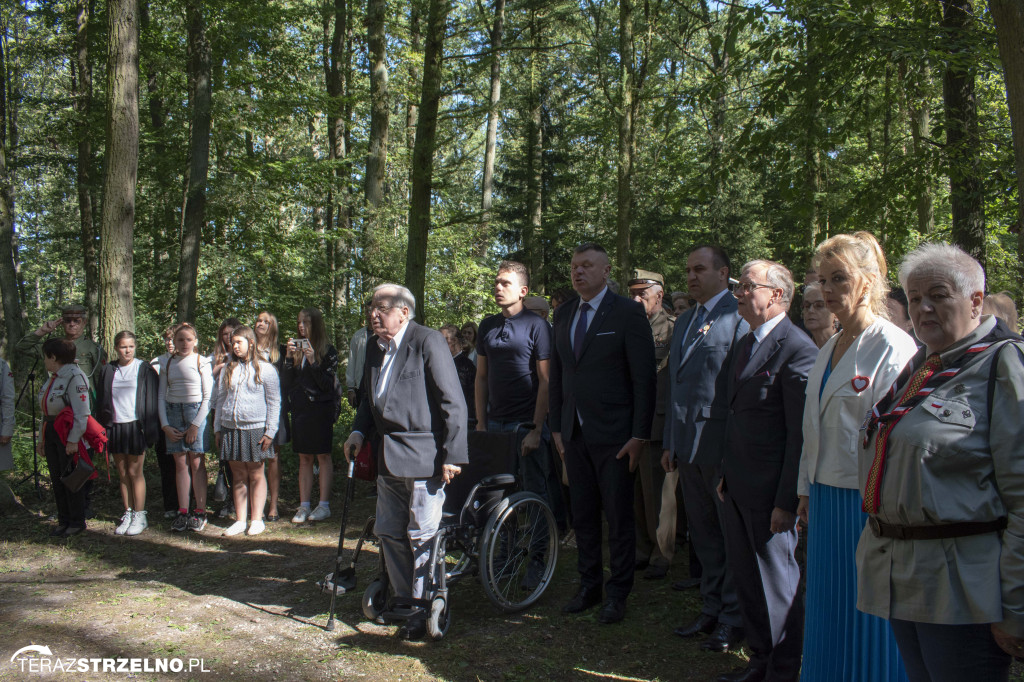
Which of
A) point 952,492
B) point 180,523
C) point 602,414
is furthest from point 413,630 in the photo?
point 180,523

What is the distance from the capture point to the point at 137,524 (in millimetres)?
7227

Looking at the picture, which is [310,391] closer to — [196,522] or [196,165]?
[196,522]

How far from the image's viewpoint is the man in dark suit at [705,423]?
13.8 feet

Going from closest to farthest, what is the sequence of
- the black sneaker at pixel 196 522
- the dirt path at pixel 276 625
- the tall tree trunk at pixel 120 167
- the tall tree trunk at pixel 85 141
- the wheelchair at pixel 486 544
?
the dirt path at pixel 276 625 < the wheelchair at pixel 486 544 < the black sneaker at pixel 196 522 < the tall tree trunk at pixel 120 167 < the tall tree trunk at pixel 85 141

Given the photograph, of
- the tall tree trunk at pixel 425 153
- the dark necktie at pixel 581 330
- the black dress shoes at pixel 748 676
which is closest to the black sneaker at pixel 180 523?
the tall tree trunk at pixel 425 153

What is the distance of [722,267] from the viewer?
4461 millimetres

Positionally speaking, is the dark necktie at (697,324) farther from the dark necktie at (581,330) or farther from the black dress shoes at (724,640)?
→ the black dress shoes at (724,640)

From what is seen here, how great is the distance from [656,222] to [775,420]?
2345 centimetres

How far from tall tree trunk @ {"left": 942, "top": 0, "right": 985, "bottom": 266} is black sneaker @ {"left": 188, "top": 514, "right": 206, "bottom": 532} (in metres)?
9.26

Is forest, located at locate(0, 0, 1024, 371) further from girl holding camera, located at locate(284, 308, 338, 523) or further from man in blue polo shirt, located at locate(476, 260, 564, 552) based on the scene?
girl holding camera, located at locate(284, 308, 338, 523)

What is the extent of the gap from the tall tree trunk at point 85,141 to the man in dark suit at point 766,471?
1341 centimetres

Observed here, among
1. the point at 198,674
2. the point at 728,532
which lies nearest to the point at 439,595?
the point at 198,674

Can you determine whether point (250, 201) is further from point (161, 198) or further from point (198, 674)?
point (198, 674)

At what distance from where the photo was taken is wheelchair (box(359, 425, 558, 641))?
4453mm
